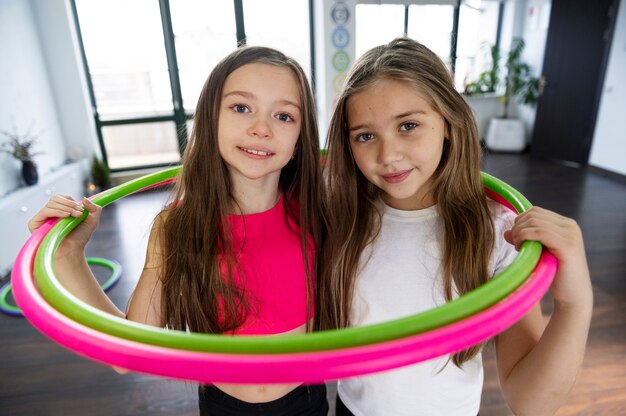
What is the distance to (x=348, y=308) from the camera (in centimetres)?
107

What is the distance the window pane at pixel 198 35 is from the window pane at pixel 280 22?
30cm

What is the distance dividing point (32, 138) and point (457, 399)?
18.1 ft

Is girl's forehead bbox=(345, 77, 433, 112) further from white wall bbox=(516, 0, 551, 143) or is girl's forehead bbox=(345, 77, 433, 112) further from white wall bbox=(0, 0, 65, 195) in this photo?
white wall bbox=(516, 0, 551, 143)

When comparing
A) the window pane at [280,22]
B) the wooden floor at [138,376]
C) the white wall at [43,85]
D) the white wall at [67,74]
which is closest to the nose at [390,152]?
the wooden floor at [138,376]

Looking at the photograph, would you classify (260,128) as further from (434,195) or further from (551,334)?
(551,334)

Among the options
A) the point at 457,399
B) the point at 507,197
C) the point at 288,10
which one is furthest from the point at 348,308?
the point at 288,10

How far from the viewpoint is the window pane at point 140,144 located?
6418mm

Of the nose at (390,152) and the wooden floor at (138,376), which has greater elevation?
the nose at (390,152)

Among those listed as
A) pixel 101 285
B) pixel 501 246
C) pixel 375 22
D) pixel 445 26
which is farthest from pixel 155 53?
pixel 501 246

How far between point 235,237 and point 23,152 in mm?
4311

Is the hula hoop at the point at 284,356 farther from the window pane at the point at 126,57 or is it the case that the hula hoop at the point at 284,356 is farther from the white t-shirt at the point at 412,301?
the window pane at the point at 126,57

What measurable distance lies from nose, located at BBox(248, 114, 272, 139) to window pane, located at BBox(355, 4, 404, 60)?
19.4 feet

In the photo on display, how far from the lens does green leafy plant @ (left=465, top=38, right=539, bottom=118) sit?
24.5 feet

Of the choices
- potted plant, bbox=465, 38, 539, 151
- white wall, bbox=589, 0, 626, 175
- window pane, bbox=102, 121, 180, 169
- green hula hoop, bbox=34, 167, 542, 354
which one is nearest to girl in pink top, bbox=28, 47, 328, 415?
green hula hoop, bbox=34, 167, 542, 354
